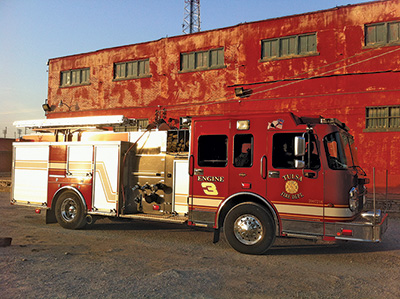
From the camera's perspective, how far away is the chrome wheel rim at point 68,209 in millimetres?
9258

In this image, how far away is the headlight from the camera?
20.6ft

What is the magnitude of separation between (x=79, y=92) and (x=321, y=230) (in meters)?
20.3

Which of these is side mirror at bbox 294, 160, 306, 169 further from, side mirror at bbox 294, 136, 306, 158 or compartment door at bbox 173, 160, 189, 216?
compartment door at bbox 173, 160, 189, 216

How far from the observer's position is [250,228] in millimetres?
6789

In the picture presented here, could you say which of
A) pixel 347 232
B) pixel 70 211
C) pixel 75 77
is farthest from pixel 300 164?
pixel 75 77

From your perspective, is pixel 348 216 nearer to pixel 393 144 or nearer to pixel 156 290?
pixel 156 290

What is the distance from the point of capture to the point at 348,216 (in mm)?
6211

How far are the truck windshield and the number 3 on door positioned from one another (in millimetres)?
2254

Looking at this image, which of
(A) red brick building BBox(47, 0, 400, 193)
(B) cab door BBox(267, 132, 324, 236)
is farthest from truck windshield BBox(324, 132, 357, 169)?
(A) red brick building BBox(47, 0, 400, 193)

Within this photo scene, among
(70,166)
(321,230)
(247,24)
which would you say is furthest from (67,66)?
(321,230)

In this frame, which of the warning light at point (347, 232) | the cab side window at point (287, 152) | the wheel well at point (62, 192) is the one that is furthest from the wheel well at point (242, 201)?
the wheel well at point (62, 192)

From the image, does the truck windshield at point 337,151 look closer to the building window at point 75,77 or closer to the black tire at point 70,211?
the black tire at point 70,211

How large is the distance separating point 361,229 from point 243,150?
2.51 meters

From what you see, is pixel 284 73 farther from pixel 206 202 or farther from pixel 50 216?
pixel 50 216
